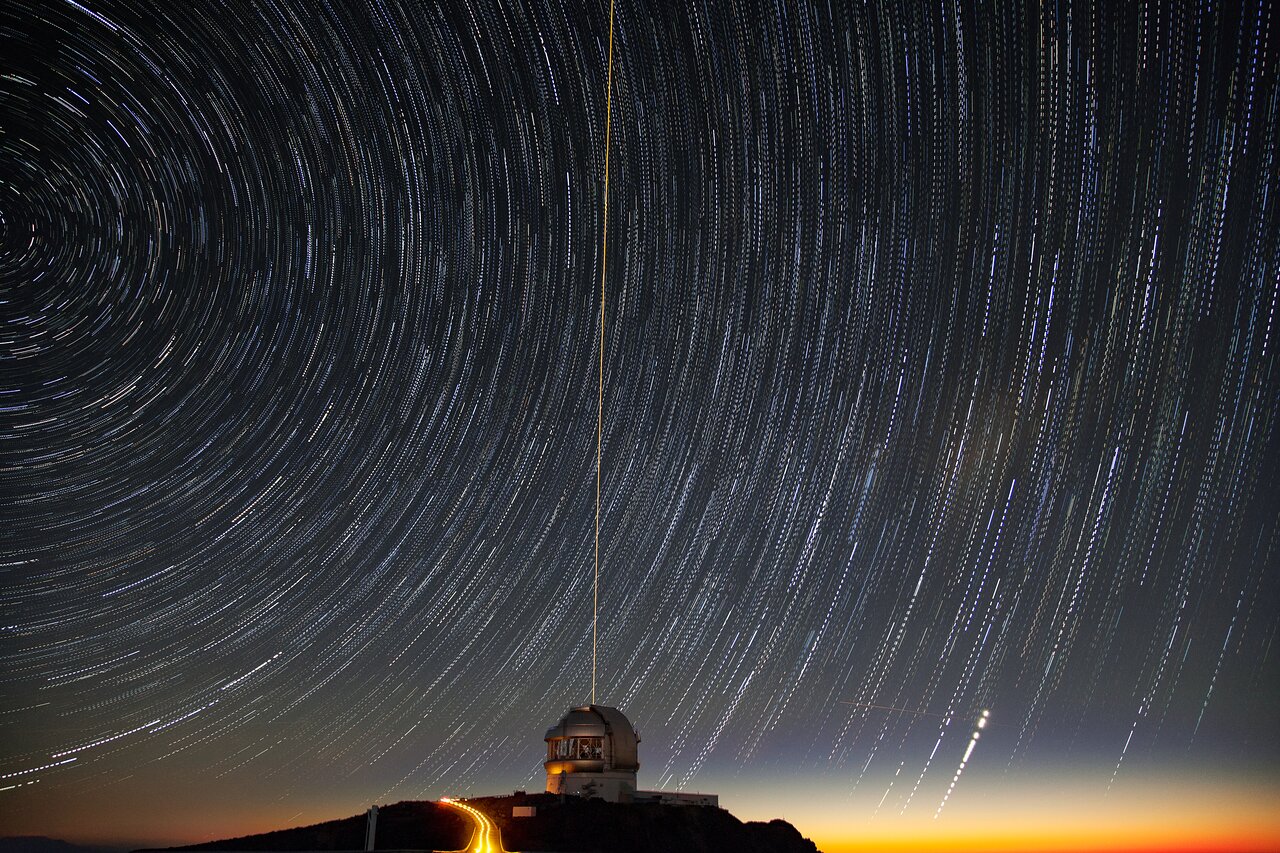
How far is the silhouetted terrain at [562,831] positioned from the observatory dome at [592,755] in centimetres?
151

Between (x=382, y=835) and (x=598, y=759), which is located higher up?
(x=598, y=759)

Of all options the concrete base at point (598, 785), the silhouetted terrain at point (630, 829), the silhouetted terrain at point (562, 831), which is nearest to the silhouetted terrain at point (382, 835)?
the silhouetted terrain at point (562, 831)

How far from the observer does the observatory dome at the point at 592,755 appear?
32625 millimetres

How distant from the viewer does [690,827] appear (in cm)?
2897

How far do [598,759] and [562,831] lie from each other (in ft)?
27.0

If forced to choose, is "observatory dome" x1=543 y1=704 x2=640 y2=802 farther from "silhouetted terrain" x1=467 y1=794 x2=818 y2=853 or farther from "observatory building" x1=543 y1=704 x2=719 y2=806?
"silhouetted terrain" x1=467 y1=794 x2=818 y2=853

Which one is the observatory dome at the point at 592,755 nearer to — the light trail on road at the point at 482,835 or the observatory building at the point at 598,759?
the observatory building at the point at 598,759

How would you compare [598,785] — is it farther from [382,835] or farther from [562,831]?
[382,835]

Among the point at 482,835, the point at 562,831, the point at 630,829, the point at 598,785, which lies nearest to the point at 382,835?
the point at 482,835

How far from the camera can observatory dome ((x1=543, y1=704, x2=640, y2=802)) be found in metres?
32.6

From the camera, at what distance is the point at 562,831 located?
25.2 m

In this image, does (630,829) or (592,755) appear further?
(592,755)

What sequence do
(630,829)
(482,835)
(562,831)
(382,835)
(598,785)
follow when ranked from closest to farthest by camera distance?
1. (482,835)
2. (382,835)
3. (562,831)
4. (630,829)
5. (598,785)

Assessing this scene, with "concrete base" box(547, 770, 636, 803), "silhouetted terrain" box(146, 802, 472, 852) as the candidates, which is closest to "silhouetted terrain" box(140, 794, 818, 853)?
"silhouetted terrain" box(146, 802, 472, 852)
